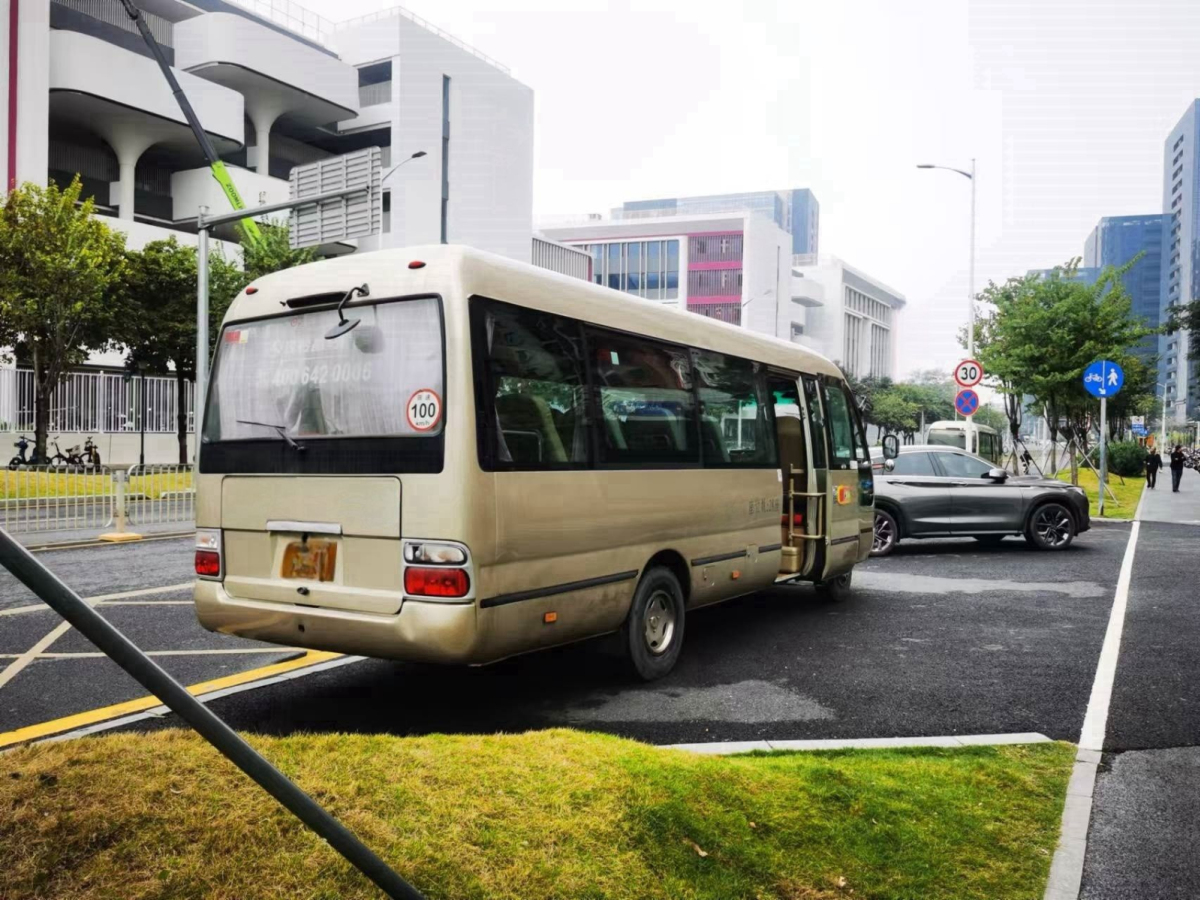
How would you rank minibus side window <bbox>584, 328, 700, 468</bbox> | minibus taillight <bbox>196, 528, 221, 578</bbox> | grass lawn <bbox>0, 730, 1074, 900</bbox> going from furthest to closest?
1. minibus side window <bbox>584, 328, 700, 468</bbox>
2. minibus taillight <bbox>196, 528, 221, 578</bbox>
3. grass lawn <bbox>0, 730, 1074, 900</bbox>

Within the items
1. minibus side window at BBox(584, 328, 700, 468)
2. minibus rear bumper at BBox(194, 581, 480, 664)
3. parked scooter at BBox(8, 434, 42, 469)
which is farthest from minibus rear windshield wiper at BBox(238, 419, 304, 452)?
parked scooter at BBox(8, 434, 42, 469)

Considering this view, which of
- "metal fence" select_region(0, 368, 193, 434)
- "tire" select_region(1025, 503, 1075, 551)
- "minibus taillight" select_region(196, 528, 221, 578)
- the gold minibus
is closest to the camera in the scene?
the gold minibus

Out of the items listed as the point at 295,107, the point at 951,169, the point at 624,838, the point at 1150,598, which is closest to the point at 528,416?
the point at 624,838

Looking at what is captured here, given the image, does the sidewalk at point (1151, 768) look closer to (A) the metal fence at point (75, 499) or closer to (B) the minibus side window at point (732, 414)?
(B) the minibus side window at point (732, 414)

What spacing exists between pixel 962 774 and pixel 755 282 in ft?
313

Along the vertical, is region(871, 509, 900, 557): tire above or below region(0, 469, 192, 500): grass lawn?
below

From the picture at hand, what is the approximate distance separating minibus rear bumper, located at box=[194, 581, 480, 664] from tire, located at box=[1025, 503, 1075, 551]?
39.9 feet

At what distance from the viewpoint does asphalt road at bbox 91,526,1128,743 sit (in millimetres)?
5574

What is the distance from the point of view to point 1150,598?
10289 millimetres

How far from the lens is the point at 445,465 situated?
5.02 m

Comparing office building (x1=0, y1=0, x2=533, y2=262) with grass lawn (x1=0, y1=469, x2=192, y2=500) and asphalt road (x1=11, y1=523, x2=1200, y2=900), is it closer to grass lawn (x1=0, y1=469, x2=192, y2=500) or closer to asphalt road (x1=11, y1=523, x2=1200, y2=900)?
grass lawn (x1=0, y1=469, x2=192, y2=500)

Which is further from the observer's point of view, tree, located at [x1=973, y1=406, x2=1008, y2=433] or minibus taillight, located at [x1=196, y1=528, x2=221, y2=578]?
tree, located at [x1=973, y1=406, x2=1008, y2=433]

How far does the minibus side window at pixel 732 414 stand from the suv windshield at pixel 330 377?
251 centimetres

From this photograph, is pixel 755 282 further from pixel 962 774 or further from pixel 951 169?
pixel 962 774
